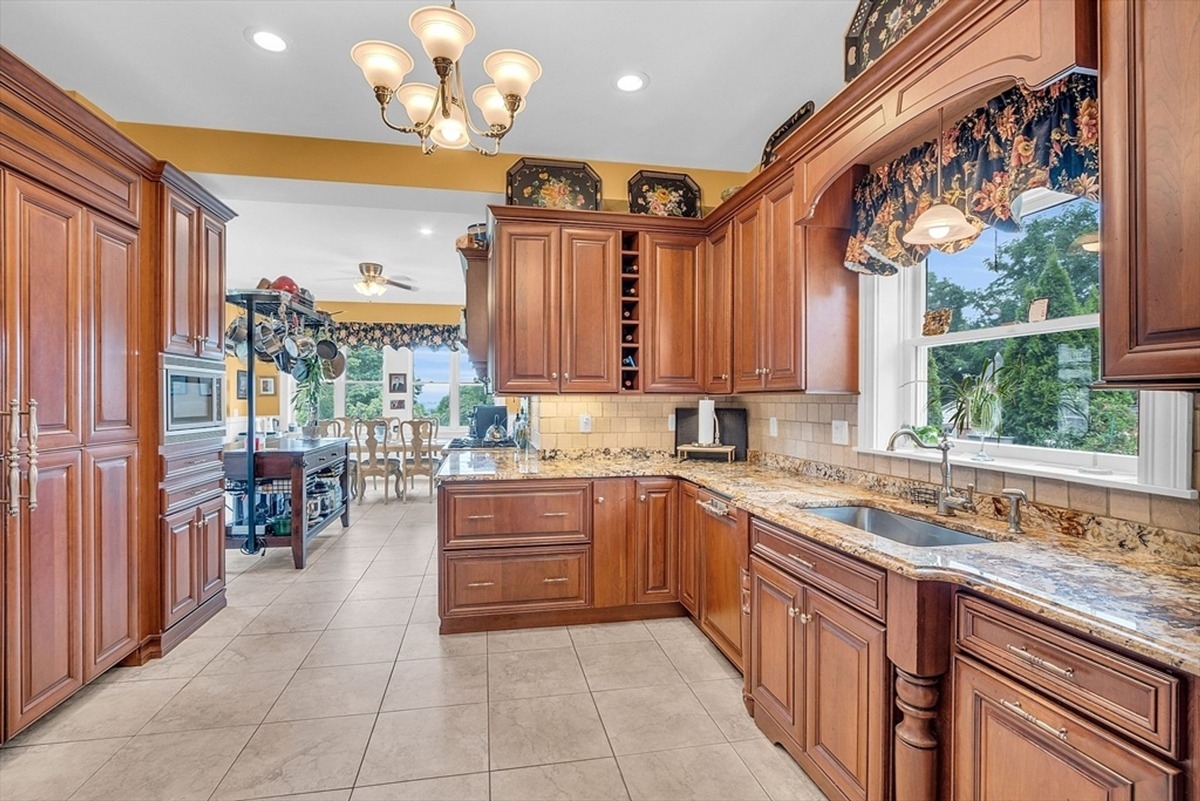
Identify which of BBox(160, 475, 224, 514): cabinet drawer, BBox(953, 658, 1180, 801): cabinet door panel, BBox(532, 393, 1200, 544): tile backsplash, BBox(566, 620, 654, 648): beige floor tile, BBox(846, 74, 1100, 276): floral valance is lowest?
BBox(566, 620, 654, 648): beige floor tile

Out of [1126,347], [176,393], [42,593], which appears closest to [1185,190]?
[1126,347]

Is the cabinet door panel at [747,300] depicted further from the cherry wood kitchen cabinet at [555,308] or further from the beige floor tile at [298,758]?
the beige floor tile at [298,758]

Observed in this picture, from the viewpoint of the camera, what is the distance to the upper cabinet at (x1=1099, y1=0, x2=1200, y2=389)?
3.36 feet

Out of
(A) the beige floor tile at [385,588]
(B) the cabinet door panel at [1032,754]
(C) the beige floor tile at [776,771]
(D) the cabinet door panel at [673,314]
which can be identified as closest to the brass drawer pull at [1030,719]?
(B) the cabinet door panel at [1032,754]

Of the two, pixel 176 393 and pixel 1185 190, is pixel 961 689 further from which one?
pixel 176 393

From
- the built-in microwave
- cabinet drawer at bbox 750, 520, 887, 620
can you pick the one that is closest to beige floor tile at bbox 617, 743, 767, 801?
cabinet drawer at bbox 750, 520, 887, 620

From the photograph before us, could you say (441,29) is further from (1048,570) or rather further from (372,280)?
(372,280)

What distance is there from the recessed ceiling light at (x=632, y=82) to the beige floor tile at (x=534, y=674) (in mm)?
2861

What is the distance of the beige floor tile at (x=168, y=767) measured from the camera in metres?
1.78

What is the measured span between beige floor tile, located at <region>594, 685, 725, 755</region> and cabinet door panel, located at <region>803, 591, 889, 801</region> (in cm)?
48

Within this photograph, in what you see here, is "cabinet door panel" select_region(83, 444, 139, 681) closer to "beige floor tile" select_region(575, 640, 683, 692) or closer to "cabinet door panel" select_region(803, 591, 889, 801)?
"beige floor tile" select_region(575, 640, 683, 692)

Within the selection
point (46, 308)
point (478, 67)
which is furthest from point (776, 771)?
point (478, 67)

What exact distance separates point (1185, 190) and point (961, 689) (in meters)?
1.13

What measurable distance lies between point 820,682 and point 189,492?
3119 millimetres
